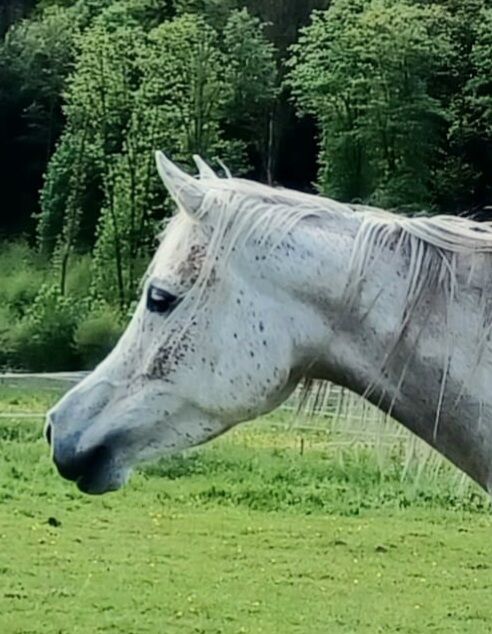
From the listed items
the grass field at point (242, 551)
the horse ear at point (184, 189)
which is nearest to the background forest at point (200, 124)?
the grass field at point (242, 551)

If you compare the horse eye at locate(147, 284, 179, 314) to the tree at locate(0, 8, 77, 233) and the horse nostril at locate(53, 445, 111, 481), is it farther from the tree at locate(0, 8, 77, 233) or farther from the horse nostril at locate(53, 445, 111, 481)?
the tree at locate(0, 8, 77, 233)

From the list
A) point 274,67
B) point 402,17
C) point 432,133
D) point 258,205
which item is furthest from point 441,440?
point 274,67

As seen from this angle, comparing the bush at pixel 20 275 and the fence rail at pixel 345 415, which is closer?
the fence rail at pixel 345 415

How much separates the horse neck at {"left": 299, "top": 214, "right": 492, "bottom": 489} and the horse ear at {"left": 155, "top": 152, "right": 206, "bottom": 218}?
171mm

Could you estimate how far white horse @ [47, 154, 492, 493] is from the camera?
1774mm

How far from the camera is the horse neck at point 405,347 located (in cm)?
176

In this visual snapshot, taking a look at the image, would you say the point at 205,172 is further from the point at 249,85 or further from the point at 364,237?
the point at 249,85

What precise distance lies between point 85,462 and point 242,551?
17.9ft

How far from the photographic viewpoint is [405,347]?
1.78 metres

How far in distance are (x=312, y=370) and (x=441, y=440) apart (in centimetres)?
20

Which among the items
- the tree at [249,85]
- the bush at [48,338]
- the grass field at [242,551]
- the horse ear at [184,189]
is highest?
the horse ear at [184,189]

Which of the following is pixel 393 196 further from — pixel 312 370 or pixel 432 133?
pixel 312 370

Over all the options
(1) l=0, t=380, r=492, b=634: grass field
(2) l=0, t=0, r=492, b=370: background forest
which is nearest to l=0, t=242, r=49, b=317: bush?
(2) l=0, t=0, r=492, b=370: background forest

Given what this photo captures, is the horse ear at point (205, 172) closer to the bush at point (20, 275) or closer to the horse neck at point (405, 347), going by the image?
the horse neck at point (405, 347)
